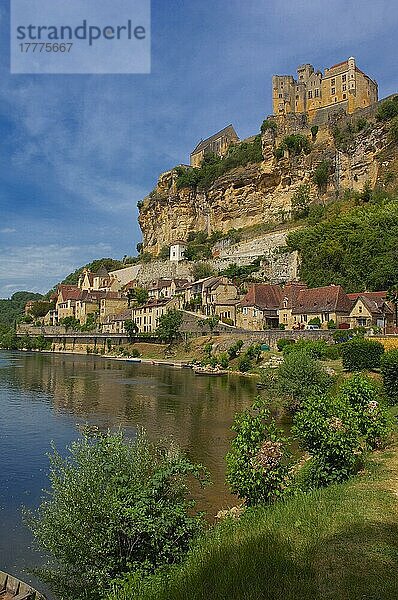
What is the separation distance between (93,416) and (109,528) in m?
19.0

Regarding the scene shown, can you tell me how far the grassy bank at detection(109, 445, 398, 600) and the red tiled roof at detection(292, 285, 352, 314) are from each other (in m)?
39.1

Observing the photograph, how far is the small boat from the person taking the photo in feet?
25.0

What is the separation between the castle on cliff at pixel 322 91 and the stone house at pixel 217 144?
18.7 m

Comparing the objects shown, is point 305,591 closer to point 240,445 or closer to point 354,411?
point 240,445

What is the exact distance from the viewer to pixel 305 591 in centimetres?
563

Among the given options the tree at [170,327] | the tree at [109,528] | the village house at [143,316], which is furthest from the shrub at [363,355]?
the village house at [143,316]

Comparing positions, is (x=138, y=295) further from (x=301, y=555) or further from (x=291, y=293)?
(x=301, y=555)

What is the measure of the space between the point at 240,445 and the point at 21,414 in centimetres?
2003

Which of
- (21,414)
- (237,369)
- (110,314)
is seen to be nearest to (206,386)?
(237,369)

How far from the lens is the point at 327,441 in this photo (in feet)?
32.9

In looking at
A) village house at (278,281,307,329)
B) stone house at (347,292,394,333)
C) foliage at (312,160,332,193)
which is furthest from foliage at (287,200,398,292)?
foliage at (312,160,332,193)

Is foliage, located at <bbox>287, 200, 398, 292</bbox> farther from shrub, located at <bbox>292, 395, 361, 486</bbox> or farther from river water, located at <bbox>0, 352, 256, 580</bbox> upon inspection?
shrub, located at <bbox>292, 395, 361, 486</bbox>

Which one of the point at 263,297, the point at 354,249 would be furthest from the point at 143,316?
the point at 354,249

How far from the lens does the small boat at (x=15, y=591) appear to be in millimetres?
7629
